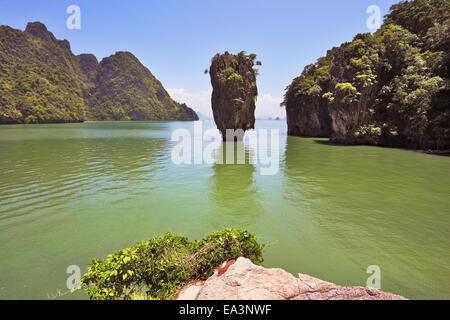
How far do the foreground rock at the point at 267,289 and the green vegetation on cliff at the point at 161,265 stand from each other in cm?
39

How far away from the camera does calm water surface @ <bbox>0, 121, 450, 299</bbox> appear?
4824 millimetres

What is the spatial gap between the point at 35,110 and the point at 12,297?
127 meters

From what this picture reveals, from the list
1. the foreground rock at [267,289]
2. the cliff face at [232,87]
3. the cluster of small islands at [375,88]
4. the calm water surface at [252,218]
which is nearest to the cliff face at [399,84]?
the cluster of small islands at [375,88]

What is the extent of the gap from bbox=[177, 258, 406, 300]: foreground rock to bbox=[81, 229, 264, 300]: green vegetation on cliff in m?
0.39

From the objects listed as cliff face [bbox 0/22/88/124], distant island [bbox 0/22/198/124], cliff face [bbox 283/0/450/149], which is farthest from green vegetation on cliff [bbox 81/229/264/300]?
cliff face [bbox 0/22/88/124]

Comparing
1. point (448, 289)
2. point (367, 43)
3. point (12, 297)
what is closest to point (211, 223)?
point (12, 297)

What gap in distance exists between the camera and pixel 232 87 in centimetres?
3300

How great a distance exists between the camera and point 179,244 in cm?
437

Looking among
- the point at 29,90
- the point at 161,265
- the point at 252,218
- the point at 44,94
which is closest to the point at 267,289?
the point at 161,265

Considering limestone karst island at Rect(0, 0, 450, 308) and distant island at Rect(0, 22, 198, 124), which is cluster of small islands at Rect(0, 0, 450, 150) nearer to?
limestone karst island at Rect(0, 0, 450, 308)

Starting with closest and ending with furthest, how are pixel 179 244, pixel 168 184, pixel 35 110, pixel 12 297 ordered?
pixel 12 297 < pixel 179 244 < pixel 168 184 < pixel 35 110

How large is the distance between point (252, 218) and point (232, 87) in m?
29.1

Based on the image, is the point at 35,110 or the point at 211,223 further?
the point at 35,110
